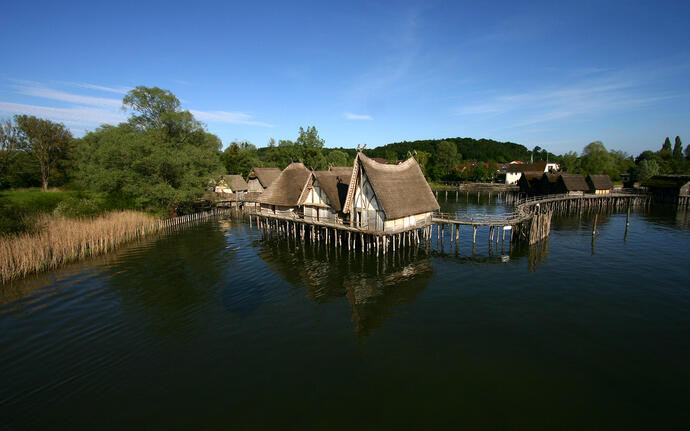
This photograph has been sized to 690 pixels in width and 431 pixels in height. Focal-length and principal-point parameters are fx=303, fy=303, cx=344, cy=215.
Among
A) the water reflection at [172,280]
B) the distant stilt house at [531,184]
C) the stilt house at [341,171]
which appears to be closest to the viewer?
the water reflection at [172,280]

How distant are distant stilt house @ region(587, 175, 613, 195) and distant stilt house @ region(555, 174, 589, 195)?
4.79 feet

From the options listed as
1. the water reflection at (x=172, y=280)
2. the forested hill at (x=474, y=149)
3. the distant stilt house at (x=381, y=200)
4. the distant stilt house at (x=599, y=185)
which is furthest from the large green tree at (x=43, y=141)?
the forested hill at (x=474, y=149)

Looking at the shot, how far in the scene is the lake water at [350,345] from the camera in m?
9.60

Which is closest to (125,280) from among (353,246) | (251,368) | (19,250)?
(19,250)

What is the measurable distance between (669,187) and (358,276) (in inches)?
2476

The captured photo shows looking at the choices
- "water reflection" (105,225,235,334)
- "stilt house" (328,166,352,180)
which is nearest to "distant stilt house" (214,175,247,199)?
"water reflection" (105,225,235,334)

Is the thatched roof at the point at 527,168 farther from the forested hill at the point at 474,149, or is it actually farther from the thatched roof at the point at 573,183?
the forested hill at the point at 474,149

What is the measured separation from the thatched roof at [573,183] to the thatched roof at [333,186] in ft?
141

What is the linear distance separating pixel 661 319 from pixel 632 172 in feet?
268

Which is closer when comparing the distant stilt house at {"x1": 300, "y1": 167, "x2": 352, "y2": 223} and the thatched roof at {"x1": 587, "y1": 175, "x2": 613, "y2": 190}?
the distant stilt house at {"x1": 300, "y1": 167, "x2": 352, "y2": 223}

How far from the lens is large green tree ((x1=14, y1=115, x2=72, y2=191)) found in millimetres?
50344

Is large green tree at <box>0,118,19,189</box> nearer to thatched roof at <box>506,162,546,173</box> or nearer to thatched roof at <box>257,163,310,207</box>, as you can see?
thatched roof at <box>257,163,310,207</box>

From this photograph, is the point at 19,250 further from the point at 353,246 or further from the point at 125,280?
the point at 353,246

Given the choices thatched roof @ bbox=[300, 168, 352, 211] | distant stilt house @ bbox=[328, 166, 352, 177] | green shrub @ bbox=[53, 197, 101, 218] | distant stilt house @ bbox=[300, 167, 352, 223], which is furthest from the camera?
distant stilt house @ bbox=[328, 166, 352, 177]
